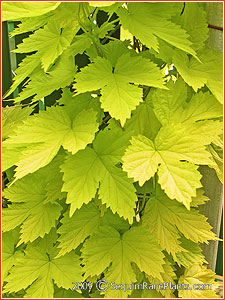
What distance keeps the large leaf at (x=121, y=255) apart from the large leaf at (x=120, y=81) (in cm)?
26

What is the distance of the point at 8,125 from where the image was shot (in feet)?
2.85

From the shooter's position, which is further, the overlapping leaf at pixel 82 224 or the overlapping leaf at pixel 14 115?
the overlapping leaf at pixel 14 115

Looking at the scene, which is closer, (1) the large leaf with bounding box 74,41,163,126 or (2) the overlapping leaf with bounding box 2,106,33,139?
(1) the large leaf with bounding box 74,41,163,126

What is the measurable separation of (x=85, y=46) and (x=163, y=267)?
48 centimetres

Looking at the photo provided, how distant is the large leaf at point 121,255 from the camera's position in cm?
70

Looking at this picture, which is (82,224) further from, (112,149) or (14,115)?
(14,115)

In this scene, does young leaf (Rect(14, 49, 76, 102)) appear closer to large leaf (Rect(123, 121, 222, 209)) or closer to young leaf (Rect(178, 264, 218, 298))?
large leaf (Rect(123, 121, 222, 209))

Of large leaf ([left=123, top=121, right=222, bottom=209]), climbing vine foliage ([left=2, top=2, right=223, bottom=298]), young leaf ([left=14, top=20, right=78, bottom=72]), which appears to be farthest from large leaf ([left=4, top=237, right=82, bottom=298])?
young leaf ([left=14, top=20, right=78, bottom=72])

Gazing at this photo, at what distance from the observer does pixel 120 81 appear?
645 millimetres

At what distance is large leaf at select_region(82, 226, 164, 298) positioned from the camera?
0.70 meters

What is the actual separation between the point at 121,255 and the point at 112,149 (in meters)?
0.21
